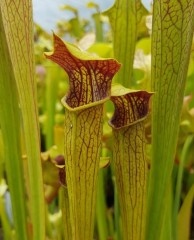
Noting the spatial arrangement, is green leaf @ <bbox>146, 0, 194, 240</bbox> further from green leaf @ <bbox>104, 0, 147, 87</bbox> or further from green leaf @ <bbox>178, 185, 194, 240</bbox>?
green leaf @ <bbox>178, 185, 194, 240</bbox>

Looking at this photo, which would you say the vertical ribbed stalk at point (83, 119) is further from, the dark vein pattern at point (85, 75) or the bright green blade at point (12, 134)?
the bright green blade at point (12, 134)

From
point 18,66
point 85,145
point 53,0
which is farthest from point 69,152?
point 53,0

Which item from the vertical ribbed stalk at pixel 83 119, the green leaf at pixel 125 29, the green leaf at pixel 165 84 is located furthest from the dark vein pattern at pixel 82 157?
the green leaf at pixel 125 29

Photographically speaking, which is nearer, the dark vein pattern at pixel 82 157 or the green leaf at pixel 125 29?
the dark vein pattern at pixel 82 157

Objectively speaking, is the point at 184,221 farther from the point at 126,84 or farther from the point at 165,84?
the point at 165,84

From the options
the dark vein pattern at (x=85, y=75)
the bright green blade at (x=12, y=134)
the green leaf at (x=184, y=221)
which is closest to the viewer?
the dark vein pattern at (x=85, y=75)

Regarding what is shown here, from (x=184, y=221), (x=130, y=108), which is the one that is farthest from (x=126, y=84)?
(x=184, y=221)
